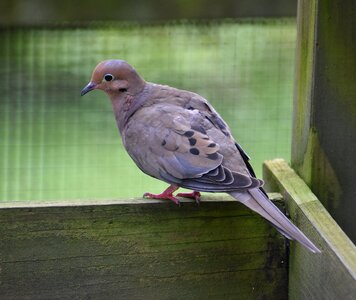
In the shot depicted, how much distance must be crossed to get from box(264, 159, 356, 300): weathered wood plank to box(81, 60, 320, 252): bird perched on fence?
0.26 feet

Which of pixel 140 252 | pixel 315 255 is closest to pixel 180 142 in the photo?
pixel 140 252

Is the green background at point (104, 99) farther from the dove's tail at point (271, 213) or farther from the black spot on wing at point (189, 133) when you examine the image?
the dove's tail at point (271, 213)

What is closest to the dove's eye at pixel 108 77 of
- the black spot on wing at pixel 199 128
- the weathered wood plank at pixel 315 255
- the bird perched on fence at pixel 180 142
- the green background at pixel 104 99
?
the bird perched on fence at pixel 180 142

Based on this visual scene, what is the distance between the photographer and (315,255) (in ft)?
5.81

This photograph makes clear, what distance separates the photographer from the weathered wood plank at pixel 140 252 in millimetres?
1839

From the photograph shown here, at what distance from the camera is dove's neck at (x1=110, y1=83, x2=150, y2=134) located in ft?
7.50

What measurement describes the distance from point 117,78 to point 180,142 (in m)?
0.35

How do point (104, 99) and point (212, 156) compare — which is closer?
point (212, 156)

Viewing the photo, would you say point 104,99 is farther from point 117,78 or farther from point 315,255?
point 315,255

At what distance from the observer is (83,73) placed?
4242 millimetres

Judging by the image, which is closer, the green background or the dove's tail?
the dove's tail

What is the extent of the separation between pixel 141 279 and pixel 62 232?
195 millimetres

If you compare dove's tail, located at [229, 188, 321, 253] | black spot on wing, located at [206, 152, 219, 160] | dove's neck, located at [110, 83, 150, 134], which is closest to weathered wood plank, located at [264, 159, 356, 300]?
dove's tail, located at [229, 188, 321, 253]

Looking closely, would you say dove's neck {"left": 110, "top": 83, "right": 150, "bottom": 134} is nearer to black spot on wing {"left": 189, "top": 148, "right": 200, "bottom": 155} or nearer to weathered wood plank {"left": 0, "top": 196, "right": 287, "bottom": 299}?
black spot on wing {"left": 189, "top": 148, "right": 200, "bottom": 155}
